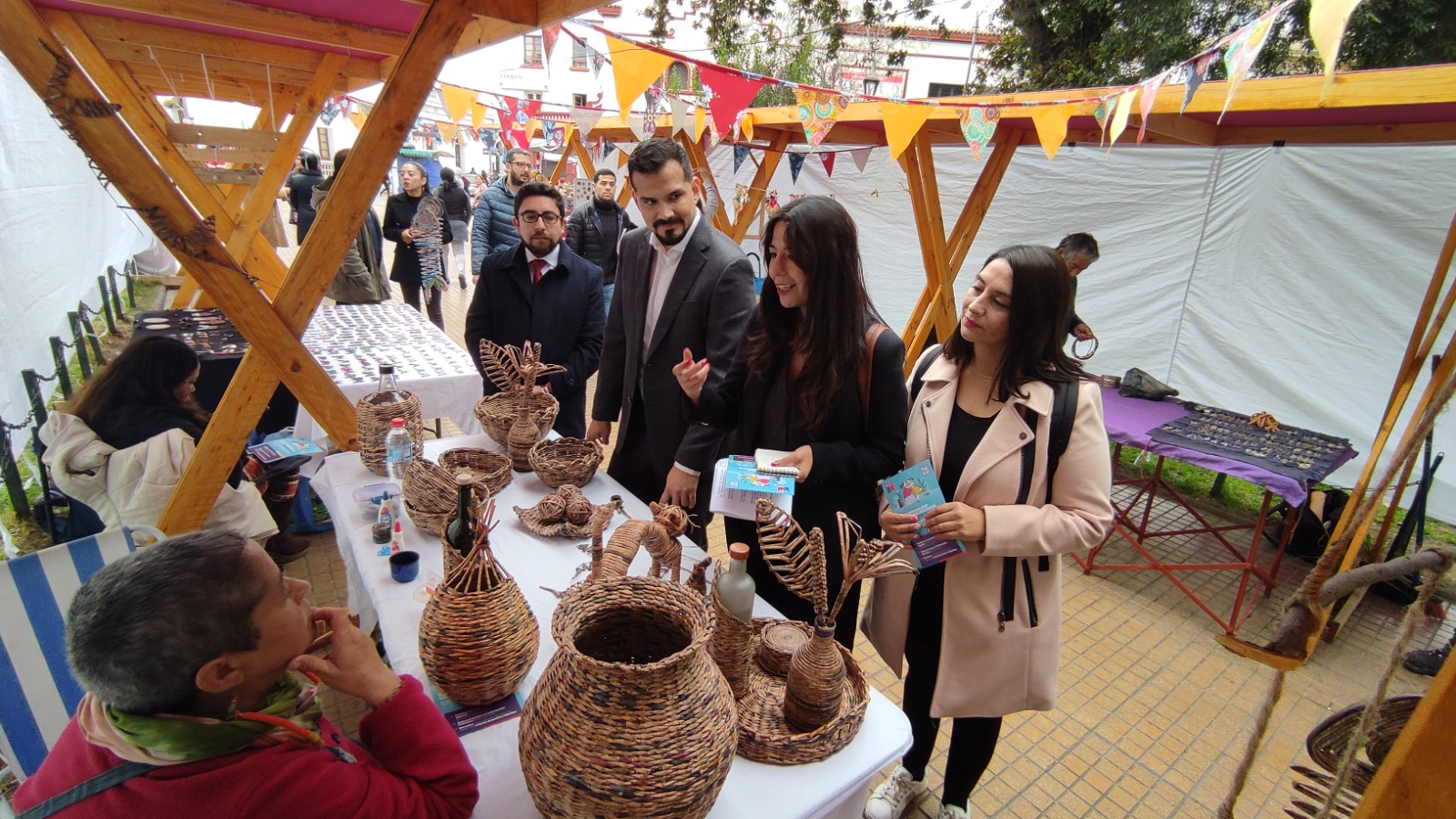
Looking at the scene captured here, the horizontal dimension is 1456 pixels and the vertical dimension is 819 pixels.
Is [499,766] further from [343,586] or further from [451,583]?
[343,586]

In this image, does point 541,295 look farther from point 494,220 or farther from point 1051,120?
point 1051,120

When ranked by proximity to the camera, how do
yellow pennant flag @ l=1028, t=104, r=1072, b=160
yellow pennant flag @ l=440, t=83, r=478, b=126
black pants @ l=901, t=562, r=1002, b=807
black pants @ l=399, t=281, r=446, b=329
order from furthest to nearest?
1. black pants @ l=399, t=281, r=446, b=329
2. yellow pennant flag @ l=440, t=83, r=478, b=126
3. yellow pennant flag @ l=1028, t=104, r=1072, b=160
4. black pants @ l=901, t=562, r=1002, b=807

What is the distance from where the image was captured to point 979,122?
160 inches

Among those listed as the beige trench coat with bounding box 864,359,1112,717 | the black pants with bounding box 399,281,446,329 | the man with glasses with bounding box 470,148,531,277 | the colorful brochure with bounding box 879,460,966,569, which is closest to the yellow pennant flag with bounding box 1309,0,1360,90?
the beige trench coat with bounding box 864,359,1112,717

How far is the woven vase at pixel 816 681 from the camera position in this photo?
1.29m

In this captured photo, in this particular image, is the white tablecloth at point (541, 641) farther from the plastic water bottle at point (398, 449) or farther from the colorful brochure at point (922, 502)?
the colorful brochure at point (922, 502)

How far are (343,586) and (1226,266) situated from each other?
21.3 ft

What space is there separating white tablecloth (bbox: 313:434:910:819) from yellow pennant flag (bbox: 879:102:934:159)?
3.03 meters

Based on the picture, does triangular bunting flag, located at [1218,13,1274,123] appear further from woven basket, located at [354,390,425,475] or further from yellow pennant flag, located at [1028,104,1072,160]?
woven basket, located at [354,390,425,475]

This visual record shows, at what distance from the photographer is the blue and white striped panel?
1.65 meters

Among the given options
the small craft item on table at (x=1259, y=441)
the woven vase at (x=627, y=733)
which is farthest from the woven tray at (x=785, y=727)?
the small craft item on table at (x=1259, y=441)

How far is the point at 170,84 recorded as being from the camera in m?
4.94

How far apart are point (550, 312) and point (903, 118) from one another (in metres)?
2.57

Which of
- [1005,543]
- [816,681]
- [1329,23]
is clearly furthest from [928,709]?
[1329,23]
